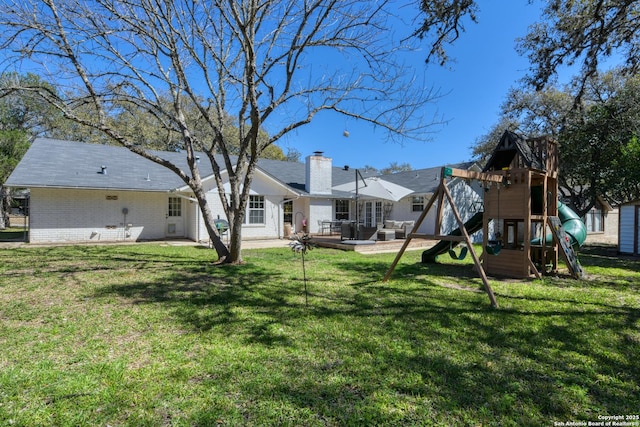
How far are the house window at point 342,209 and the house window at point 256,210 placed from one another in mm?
5335

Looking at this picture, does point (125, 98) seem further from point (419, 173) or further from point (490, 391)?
point (419, 173)

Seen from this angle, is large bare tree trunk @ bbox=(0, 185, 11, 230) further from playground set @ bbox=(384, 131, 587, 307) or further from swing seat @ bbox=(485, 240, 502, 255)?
swing seat @ bbox=(485, 240, 502, 255)

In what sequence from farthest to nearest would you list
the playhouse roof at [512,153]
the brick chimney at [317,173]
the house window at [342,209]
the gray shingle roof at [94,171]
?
the house window at [342,209], the brick chimney at [317,173], the gray shingle roof at [94,171], the playhouse roof at [512,153]

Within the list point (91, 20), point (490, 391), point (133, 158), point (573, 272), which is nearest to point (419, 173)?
point (573, 272)

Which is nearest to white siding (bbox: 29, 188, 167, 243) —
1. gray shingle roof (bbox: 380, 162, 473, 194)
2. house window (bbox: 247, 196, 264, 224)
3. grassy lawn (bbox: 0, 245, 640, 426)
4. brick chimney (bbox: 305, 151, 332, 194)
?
house window (bbox: 247, 196, 264, 224)

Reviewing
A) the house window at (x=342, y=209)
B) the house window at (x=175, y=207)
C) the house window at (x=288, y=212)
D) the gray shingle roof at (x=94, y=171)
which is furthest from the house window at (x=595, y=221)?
the house window at (x=175, y=207)

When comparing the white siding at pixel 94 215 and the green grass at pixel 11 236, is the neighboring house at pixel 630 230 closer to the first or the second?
the white siding at pixel 94 215

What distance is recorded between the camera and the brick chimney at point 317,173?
65.5 ft

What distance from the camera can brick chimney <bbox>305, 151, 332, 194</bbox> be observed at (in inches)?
786

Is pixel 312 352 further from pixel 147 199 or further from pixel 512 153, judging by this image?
pixel 147 199

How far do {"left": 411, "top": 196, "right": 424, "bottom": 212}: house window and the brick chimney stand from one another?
487 cm

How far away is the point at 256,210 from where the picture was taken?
17734 mm

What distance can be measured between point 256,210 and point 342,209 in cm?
612

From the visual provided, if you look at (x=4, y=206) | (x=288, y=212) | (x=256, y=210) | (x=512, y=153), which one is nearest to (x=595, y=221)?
(x=512, y=153)
